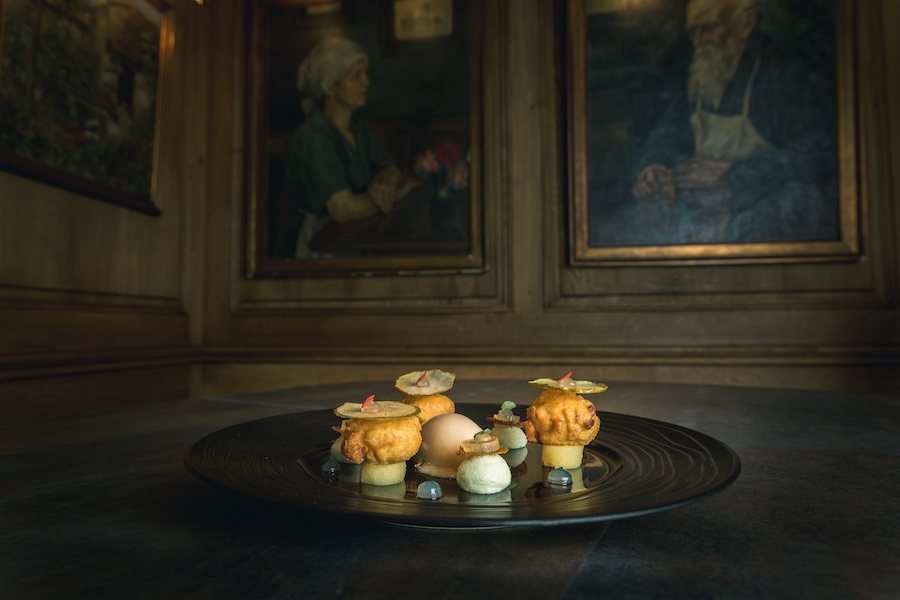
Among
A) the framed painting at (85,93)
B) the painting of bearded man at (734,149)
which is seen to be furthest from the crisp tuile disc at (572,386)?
the painting of bearded man at (734,149)

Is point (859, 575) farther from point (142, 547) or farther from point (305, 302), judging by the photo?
point (305, 302)

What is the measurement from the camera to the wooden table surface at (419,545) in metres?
0.42

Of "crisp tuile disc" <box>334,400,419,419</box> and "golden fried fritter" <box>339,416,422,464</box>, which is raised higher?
"crisp tuile disc" <box>334,400,419,419</box>

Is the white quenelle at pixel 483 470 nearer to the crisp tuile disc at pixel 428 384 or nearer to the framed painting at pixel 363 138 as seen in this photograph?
the crisp tuile disc at pixel 428 384

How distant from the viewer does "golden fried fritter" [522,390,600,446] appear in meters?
0.64

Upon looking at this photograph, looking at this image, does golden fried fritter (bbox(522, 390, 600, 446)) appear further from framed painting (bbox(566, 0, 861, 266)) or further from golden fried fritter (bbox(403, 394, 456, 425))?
framed painting (bbox(566, 0, 861, 266))

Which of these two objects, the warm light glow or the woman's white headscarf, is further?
the woman's white headscarf

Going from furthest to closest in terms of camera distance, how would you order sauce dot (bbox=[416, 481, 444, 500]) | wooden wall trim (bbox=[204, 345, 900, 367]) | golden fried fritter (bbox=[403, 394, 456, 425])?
wooden wall trim (bbox=[204, 345, 900, 367]) < golden fried fritter (bbox=[403, 394, 456, 425]) < sauce dot (bbox=[416, 481, 444, 500])

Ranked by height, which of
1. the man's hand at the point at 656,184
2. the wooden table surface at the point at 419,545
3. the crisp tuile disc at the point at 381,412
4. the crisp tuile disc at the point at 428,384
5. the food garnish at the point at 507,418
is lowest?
the wooden table surface at the point at 419,545

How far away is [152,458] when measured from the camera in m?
0.86

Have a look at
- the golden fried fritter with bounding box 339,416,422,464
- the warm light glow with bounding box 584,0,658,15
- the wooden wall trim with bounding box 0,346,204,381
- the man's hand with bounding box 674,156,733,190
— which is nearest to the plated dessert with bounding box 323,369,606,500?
the golden fried fritter with bounding box 339,416,422,464

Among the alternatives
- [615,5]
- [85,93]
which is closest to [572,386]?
[85,93]

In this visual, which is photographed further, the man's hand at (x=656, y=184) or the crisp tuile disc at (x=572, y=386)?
the man's hand at (x=656, y=184)

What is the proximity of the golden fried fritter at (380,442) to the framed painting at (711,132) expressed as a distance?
2.29 metres
